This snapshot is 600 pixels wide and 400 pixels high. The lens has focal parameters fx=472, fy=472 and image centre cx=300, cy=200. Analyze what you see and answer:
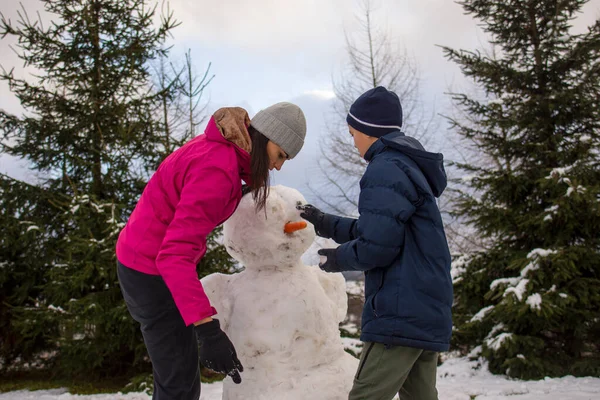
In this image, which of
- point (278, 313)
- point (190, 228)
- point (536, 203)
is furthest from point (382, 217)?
point (536, 203)

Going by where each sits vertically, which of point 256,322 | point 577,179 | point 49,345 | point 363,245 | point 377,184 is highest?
point 577,179

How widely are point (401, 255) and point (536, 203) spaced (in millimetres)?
5492

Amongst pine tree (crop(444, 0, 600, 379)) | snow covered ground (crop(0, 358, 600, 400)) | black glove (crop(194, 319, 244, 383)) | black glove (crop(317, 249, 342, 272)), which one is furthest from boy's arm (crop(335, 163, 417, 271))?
pine tree (crop(444, 0, 600, 379))

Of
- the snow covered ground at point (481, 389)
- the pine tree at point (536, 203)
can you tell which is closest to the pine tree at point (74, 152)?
the snow covered ground at point (481, 389)

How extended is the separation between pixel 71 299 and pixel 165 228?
14.9 ft

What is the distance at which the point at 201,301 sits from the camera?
1.84 m

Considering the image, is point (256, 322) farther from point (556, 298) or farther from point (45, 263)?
point (45, 263)

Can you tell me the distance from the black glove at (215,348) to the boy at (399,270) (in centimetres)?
52

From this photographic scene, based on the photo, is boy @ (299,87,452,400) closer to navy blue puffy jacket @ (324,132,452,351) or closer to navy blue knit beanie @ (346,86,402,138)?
navy blue puffy jacket @ (324,132,452,351)

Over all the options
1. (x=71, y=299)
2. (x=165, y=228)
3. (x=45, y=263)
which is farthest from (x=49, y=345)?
(x=165, y=228)

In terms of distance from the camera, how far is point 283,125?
85.2 inches

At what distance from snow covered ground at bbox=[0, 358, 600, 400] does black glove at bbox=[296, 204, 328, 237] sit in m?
3.08

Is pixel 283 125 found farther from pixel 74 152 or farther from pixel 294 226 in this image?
pixel 74 152

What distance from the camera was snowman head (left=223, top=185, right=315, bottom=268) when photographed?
2488mm
